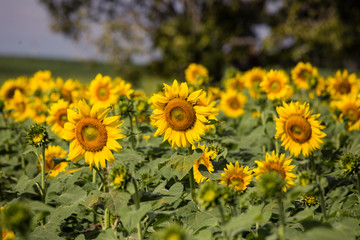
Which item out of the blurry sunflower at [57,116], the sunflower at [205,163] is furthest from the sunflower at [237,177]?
the blurry sunflower at [57,116]

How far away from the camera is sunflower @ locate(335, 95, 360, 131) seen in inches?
138

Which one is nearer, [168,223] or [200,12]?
[168,223]

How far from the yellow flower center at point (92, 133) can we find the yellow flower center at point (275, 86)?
2506 mm

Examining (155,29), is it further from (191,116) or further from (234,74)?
(191,116)

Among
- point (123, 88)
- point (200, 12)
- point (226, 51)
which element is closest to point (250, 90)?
point (123, 88)

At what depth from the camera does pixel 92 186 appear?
2.66 m

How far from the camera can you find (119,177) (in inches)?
73.2

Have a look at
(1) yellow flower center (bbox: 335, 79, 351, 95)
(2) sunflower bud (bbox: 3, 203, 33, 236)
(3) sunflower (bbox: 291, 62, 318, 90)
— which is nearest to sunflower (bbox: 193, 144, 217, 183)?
(2) sunflower bud (bbox: 3, 203, 33, 236)

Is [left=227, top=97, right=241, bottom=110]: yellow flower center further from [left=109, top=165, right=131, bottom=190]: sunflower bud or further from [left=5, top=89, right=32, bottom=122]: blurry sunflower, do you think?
[left=109, top=165, right=131, bottom=190]: sunflower bud

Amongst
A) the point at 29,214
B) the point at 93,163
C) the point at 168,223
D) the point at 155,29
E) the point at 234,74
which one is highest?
the point at 155,29

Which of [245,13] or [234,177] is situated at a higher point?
[245,13]

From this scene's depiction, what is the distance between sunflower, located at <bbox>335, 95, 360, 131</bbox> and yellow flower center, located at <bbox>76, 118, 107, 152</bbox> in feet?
8.05

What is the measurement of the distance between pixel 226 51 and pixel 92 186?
12658 mm

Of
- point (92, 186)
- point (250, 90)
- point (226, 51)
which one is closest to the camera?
point (92, 186)
